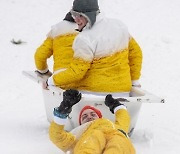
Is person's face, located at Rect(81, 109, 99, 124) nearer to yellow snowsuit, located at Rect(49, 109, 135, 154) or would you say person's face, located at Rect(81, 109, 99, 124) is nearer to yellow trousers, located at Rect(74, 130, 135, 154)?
yellow snowsuit, located at Rect(49, 109, 135, 154)

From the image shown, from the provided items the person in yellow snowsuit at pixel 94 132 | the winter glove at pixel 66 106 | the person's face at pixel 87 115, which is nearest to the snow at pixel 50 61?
the person's face at pixel 87 115

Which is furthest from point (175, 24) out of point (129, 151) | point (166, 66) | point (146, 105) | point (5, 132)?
point (129, 151)

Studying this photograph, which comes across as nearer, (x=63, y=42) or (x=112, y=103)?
(x=112, y=103)

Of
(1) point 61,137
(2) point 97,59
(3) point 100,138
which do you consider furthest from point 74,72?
(3) point 100,138

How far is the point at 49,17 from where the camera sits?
22.9ft

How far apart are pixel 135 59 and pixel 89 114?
64cm

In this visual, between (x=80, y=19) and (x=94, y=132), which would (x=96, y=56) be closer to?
(x=80, y=19)

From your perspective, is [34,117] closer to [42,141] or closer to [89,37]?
[42,141]

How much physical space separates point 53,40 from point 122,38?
0.62m

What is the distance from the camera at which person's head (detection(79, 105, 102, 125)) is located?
152 inches

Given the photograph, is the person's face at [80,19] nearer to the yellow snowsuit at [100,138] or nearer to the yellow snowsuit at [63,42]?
the yellow snowsuit at [63,42]

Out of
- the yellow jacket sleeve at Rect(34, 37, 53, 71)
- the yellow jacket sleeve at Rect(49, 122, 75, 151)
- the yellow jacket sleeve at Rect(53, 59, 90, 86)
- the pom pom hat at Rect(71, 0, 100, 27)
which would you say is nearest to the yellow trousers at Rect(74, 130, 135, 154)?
the yellow jacket sleeve at Rect(49, 122, 75, 151)

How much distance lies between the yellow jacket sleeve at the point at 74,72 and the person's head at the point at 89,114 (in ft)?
0.77

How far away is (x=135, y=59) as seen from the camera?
421cm
